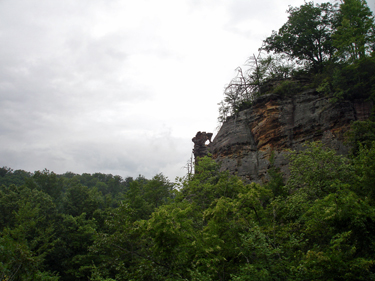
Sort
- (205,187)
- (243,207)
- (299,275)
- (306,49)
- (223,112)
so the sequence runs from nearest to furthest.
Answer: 1. (299,275)
2. (243,207)
3. (205,187)
4. (306,49)
5. (223,112)

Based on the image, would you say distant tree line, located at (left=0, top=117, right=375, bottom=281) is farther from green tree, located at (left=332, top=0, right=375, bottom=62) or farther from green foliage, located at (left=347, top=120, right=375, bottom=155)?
green tree, located at (left=332, top=0, right=375, bottom=62)

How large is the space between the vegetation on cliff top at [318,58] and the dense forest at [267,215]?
0.37 feet

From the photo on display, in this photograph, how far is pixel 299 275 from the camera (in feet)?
27.5

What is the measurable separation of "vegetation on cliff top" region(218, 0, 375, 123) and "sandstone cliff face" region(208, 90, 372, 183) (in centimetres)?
128

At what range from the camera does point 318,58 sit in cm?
2670

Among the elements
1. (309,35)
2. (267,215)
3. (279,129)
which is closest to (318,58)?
(309,35)

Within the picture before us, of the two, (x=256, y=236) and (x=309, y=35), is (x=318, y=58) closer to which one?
(x=309, y=35)

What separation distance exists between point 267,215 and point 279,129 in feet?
39.8

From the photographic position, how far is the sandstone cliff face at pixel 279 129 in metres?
20.6

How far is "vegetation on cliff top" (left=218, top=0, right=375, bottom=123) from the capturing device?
20.9 m

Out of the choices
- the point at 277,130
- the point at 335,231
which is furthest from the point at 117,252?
the point at 277,130

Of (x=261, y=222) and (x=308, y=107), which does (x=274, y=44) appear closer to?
(x=308, y=107)

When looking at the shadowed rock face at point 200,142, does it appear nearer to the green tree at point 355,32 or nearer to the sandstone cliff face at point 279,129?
the sandstone cliff face at point 279,129

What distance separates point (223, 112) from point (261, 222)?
18240mm
